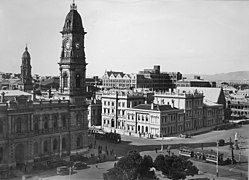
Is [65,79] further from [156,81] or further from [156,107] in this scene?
[156,81]

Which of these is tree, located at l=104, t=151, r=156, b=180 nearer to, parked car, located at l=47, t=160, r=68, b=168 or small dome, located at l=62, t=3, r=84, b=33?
parked car, located at l=47, t=160, r=68, b=168

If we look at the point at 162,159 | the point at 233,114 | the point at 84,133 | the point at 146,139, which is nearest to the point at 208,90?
the point at 233,114

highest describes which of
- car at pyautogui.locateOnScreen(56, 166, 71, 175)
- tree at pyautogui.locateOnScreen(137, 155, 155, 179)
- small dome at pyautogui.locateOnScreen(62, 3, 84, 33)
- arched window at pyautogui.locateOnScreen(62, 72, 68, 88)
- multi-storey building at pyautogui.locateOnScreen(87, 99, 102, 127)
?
small dome at pyautogui.locateOnScreen(62, 3, 84, 33)

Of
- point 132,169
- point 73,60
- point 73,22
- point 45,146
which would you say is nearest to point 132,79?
point 73,60

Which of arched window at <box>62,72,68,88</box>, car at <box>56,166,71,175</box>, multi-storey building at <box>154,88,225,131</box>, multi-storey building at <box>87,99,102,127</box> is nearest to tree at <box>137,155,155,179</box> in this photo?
car at <box>56,166,71,175</box>

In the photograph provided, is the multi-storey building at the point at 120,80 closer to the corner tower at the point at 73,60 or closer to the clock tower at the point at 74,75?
the clock tower at the point at 74,75

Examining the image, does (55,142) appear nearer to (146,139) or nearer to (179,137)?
(146,139)

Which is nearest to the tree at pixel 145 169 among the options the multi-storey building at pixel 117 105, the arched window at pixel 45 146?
the arched window at pixel 45 146
